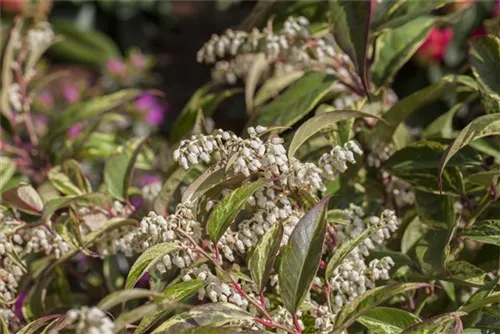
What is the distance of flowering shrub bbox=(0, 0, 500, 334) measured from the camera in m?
0.89

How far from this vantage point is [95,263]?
1443 mm

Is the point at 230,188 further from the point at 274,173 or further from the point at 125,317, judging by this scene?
the point at 125,317

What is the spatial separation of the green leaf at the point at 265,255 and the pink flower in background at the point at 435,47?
1883 mm

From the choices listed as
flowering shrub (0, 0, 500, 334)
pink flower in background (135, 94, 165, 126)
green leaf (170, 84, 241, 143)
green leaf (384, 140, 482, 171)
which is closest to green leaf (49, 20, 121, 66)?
pink flower in background (135, 94, 165, 126)

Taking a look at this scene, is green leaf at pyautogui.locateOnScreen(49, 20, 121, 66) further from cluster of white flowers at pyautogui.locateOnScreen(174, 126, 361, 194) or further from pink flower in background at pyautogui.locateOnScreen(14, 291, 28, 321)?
cluster of white flowers at pyautogui.locateOnScreen(174, 126, 361, 194)

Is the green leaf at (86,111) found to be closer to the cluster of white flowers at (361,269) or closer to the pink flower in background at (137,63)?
the cluster of white flowers at (361,269)

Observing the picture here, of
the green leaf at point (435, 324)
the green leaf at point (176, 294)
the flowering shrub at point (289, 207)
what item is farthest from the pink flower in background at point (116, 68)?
the green leaf at point (435, 324)

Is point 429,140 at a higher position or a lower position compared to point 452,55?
higher

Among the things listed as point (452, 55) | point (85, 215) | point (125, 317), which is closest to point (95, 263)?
point (85, 215)

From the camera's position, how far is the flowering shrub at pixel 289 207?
2.91 feet

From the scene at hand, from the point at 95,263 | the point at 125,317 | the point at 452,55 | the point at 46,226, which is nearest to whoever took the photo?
the point at 125,317

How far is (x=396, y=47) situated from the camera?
4.38ft

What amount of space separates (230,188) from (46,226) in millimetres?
266

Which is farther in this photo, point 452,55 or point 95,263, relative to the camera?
point 452,55
